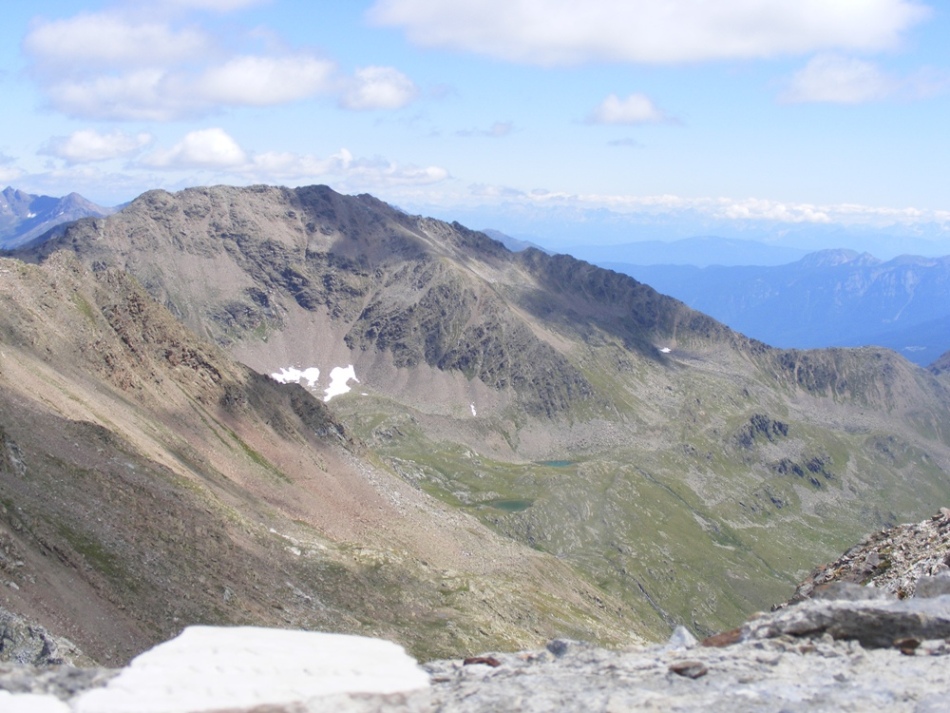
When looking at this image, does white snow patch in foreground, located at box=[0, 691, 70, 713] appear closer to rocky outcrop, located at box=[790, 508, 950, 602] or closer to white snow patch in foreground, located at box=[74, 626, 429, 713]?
white snow patch in foreground, located at box=[74, 626, 429, 713]

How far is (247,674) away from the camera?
15.9m

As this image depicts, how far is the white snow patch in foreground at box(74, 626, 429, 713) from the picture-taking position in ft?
48.3

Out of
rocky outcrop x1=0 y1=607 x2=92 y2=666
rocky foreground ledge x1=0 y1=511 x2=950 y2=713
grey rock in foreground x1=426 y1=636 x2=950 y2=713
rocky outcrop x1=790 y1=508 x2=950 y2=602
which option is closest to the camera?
rocky foreground ledge x1=0 y1=511 x2=950 y2=713

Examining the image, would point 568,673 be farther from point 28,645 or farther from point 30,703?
point 28,645

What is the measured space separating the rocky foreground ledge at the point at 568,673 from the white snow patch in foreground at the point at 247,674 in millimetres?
36

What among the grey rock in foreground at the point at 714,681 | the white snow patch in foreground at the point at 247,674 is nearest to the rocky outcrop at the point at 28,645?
the white snow patch in foreground at the point at 247,674

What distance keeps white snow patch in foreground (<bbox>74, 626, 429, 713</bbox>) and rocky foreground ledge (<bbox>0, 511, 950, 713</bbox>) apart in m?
0.04

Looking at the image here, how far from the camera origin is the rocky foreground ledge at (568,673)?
14898mm

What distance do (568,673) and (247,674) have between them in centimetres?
662

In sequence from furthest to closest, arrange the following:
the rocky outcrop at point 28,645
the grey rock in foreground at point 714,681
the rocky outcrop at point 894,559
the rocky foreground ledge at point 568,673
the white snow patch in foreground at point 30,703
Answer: the rocky outcrop at point 28,645, the rocky outcrop at point 894,559, the grey rock in foreground at point 714,681, the rocky foreground ledge at point 568,673, the white snow patch in foreground at point 30,703

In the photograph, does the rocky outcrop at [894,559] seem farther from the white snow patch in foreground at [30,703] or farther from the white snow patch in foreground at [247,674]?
the white snow patch in foreground at [30,703]


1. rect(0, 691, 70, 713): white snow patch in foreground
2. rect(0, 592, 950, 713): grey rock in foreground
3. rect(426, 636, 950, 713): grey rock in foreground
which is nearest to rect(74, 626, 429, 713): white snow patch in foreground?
rect(0, 592, 950, 713): grey rock in foreground

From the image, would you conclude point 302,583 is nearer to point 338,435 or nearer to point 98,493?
point 98,493

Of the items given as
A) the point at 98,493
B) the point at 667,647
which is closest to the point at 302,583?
the point at 98,493
